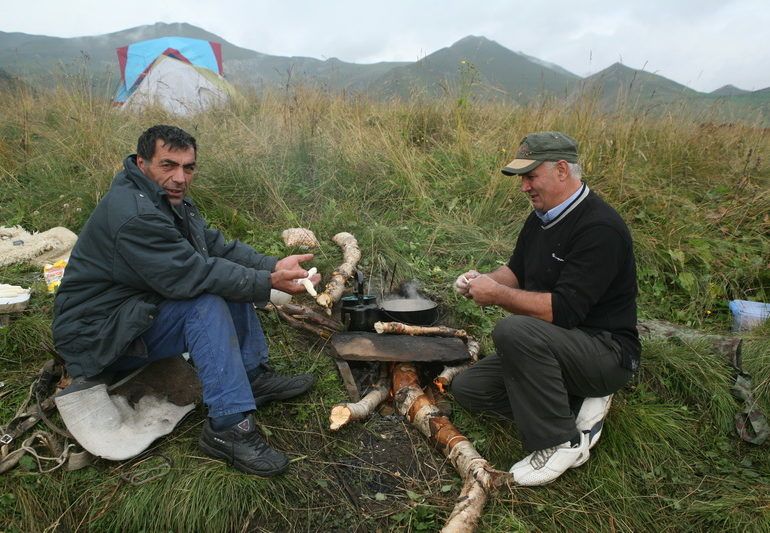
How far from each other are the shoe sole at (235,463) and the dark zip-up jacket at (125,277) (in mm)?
592

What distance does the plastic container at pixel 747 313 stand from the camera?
3.99 m

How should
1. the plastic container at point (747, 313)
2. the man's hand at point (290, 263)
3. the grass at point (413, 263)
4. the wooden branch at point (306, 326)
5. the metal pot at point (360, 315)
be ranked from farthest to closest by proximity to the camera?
the plastic container at point (747, 313) → the wooden branch at point (306, 326) → the metal pot at point (360, 315) → the man's hand at point (290, 263) → the grass at point (413, 263)

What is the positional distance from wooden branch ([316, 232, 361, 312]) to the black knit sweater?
61.5 inches

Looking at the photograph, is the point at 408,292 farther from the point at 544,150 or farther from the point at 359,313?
the point at 544,150

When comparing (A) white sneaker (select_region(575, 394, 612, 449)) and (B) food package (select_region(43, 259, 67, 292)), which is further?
(B) food package (select_region(43, 259, 67, 292))

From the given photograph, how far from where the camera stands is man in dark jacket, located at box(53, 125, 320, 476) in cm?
232

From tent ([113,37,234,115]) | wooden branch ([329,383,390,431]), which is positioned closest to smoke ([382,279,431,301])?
wooden branch ([329,383,390,431])

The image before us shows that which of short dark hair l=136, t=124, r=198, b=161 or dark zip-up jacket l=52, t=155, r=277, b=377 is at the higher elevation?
short dark hair l=136, t=124, r=198, b=161

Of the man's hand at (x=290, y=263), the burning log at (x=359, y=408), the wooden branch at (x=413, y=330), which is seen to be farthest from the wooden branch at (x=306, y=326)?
the man's hand at (x=290, y=263)

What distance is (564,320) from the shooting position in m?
2.38

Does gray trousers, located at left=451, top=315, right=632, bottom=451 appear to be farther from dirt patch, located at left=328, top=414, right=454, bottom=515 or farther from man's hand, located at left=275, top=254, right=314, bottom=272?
man's hand, located at left=275, top=254, right=314, bottom=272

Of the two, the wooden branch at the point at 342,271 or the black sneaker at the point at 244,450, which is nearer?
the black sneaker at the point at 244,450

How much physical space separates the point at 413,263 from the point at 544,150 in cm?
209

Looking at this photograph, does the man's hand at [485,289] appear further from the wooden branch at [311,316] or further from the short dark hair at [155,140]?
the short dark hair at [155,140]
